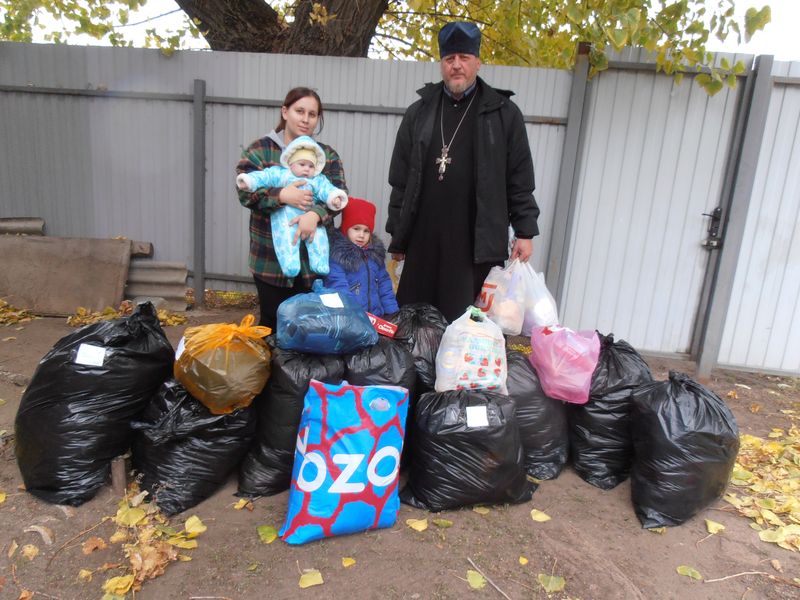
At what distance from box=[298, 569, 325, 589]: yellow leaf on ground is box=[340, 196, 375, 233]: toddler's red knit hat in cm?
172

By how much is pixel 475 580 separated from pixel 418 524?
35 centimetres

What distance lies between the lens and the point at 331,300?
2316mm

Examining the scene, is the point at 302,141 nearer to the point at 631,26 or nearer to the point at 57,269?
the point at 631,26

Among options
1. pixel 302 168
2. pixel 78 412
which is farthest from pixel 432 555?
pixel 302 168

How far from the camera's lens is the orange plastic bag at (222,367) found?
2.10 metres

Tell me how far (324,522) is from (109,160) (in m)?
4.04

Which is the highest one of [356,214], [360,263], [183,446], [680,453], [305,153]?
[305,153]

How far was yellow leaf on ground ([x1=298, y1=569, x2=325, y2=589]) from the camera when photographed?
5.97 feet

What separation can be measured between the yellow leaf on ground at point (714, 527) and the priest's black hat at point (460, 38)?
8.39 feet

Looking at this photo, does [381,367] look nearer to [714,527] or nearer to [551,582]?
[551,582]

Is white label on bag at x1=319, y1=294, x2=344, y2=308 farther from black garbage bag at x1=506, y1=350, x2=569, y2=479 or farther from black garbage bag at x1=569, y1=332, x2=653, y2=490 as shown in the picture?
black garbage bag at x1=569, y1=332, x2=653, y2=490

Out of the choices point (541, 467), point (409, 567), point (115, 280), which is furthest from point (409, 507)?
point (115, 280)

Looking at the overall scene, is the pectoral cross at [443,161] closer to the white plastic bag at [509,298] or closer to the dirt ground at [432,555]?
the white plastic bag at [509,298]

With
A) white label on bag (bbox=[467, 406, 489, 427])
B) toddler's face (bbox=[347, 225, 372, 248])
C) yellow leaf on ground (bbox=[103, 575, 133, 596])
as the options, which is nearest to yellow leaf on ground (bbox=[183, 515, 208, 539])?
yellow leaf on ground (bbox=[103, 575, 133, 596])
